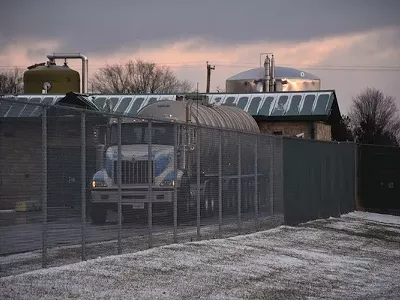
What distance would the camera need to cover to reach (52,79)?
6444 cm

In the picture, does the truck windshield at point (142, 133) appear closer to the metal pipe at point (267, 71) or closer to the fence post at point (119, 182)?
the fence post at point (119, 182)

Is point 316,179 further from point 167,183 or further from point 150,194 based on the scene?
point 150,194

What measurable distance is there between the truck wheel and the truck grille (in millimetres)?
1022

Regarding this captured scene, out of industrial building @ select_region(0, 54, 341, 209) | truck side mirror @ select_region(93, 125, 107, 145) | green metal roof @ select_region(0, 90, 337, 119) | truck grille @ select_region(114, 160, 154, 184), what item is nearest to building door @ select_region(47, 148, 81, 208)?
industrial building @ select_region(0, 54, 341, 209)

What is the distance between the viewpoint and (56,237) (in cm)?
1266

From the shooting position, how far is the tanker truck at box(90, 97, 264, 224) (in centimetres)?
1470

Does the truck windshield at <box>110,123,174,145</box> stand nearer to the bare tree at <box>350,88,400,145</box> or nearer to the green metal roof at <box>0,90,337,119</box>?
the green metal roof at <box>0,90,337,119</box>

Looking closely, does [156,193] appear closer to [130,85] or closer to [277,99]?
[277,99]

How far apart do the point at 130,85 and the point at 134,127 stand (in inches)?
3754

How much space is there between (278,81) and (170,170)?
44.1m

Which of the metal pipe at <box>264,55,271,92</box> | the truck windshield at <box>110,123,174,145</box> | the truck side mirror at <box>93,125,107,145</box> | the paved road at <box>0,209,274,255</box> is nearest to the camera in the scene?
the paved road at <box>0,209,274,255</box>

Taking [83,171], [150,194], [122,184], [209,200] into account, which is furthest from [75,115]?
[209,200]

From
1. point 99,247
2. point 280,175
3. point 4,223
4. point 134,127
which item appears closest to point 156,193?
point 134,127

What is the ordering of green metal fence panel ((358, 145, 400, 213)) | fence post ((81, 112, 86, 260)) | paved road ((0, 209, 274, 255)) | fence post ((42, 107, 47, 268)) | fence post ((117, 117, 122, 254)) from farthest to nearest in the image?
green metal fence panel ((358, 145, 400, 213)) → fence post ((117, 117, 122, 254)) → fence post ((81, 112, 86, 260)) → fence post ((42, 107, 47, 268)) → paved road ((0, 209, 274, 255))
